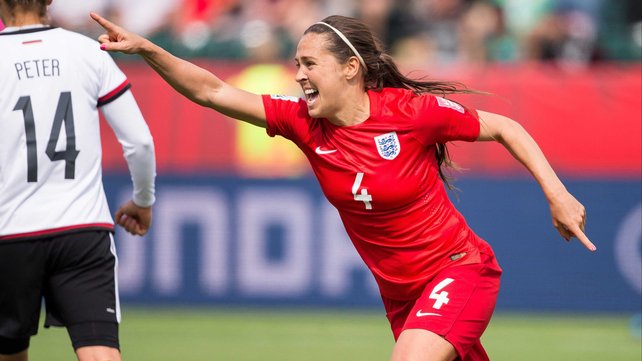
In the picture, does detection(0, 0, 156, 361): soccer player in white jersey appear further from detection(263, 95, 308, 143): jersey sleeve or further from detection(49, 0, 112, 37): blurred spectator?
detection(49, 0, 112, 37): blurred spectator

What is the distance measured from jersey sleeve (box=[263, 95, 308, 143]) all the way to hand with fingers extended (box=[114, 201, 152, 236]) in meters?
0.86

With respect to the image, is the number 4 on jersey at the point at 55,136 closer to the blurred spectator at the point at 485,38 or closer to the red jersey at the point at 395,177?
the red jersey at the point at 395,177

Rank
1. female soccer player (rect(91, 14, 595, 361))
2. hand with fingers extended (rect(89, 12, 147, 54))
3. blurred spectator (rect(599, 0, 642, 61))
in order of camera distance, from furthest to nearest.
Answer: blurred spectator (rect(599, 0, 642, 61))
female soccer player (rect(91, 14, 595, 361))
hand with fingers extended (rect(89, 12, 147, 54))

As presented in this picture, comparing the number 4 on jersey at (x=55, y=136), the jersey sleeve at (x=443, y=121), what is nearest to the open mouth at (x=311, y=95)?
the jersey sleeve at (x=443, y=121)

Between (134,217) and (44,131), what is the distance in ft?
3.17

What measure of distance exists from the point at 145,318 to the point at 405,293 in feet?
19.2

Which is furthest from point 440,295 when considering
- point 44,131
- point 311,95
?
point 44,131

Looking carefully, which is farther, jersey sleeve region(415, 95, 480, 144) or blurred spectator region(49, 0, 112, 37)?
blurred spectator region(49, 0, 112, 37)

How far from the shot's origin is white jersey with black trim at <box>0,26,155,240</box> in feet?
17.0

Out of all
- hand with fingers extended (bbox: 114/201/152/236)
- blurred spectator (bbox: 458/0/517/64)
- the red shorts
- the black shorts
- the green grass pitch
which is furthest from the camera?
blurred spectator (bbox: 458/0/517/64)

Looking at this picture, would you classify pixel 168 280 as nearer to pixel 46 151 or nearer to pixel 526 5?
pixel 526 5

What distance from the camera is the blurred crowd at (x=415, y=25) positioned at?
40.7 ft

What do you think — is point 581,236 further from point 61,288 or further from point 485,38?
point 485,38

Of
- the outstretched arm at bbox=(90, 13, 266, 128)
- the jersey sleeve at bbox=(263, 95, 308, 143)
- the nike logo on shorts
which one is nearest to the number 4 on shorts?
the nike logo on shorts
